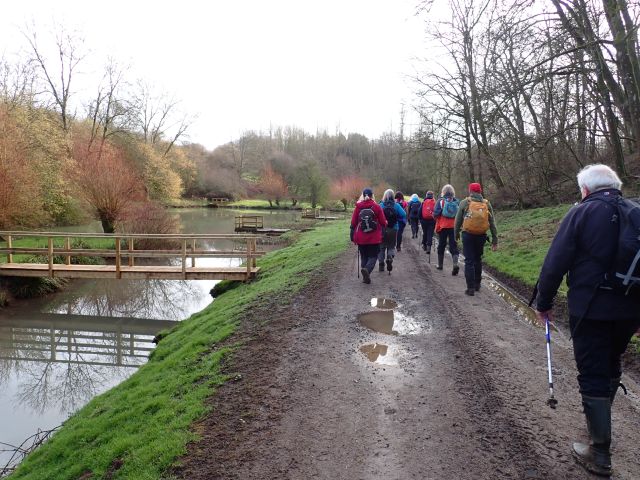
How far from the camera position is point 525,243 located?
1339 centimetres

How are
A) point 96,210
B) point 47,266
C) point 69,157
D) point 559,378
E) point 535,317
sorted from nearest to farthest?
point 559,378 < point 535,317 < point 47,266 < point 96,210 < point 69,157

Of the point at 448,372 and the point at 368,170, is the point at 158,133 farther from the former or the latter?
the point at 448,372

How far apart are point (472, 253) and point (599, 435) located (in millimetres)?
4925

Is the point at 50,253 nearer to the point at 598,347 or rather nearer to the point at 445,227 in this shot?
the point at 445,227

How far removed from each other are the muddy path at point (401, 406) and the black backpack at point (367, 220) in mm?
2138

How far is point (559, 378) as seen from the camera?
4.50 meters

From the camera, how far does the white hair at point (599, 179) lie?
312 cm

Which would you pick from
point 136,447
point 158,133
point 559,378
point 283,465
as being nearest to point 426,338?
point 559,378

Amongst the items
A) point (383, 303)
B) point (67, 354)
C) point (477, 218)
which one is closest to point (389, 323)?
point (383, 303)

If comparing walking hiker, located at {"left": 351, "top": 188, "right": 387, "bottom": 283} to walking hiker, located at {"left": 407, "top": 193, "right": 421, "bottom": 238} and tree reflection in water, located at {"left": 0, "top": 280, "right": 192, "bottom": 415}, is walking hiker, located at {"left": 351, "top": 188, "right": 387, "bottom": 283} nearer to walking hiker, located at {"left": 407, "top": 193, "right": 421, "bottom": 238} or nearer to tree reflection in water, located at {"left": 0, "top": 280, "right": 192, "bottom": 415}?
tree reflection in water, located at {"left": 0, "top": 280, "right": 192, "bottom": 415}

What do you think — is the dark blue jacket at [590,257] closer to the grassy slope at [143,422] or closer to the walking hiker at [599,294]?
the walking hiker at [599,294]

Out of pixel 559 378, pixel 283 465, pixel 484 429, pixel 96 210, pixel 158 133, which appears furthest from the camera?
pixel 158 133

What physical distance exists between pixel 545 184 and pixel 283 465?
20405 mm

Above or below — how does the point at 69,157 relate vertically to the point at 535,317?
above
